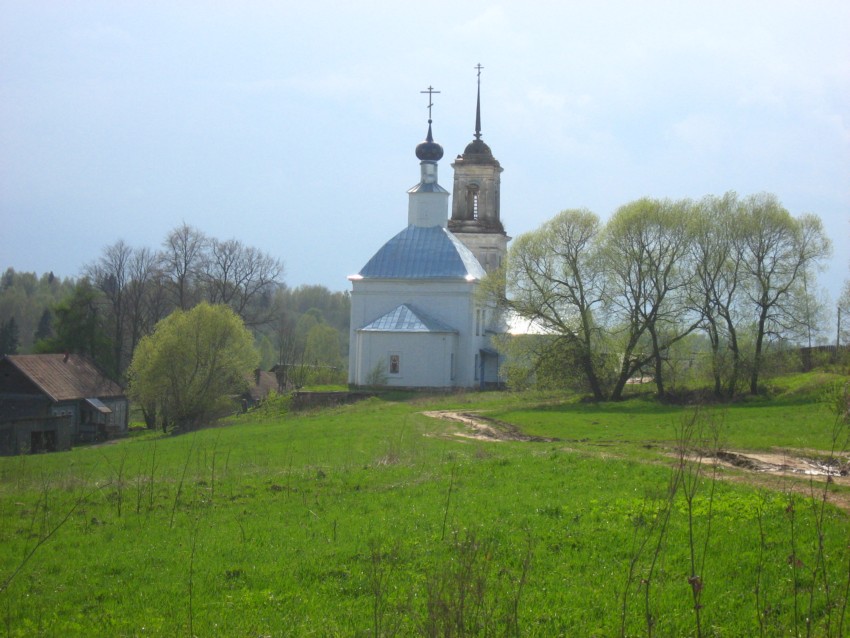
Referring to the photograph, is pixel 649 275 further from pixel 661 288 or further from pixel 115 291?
pixel 115 291

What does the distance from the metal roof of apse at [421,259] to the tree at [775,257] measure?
12.5m

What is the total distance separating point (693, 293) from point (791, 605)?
28.0m

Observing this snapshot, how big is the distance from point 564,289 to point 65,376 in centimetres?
2267

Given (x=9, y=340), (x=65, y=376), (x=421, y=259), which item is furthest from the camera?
(x=9, y=340)

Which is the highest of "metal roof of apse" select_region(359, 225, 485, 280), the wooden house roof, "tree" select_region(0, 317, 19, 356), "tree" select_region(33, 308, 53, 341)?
"metal roof of apse" select_region(359, 225, 485, 280)

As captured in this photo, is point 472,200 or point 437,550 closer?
point 437,550

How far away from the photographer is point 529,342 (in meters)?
36.0

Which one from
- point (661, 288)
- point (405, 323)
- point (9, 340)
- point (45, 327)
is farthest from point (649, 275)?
point (45, 327)

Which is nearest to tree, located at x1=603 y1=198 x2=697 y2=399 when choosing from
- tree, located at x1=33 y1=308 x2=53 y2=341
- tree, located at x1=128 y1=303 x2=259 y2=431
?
tree, located at x1=128 y1=303 x2=259 y2=431

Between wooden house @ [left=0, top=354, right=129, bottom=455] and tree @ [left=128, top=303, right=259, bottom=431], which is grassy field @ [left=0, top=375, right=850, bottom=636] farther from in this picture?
tree @ [left=128, top=303, right=259, bottom=431]

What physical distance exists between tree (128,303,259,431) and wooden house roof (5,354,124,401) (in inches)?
150

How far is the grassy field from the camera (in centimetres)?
774

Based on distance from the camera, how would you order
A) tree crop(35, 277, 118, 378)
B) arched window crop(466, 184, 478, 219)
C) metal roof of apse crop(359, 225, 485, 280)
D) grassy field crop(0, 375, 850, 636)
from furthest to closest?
arched window crop(466, 184, 478, 219) → tree crop(35, 277, 118, 378) → metal roof of apse crop(359, 225, 485, 280) → grassy field crop(0, 375, 850, 636)

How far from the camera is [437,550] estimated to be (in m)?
9.71
